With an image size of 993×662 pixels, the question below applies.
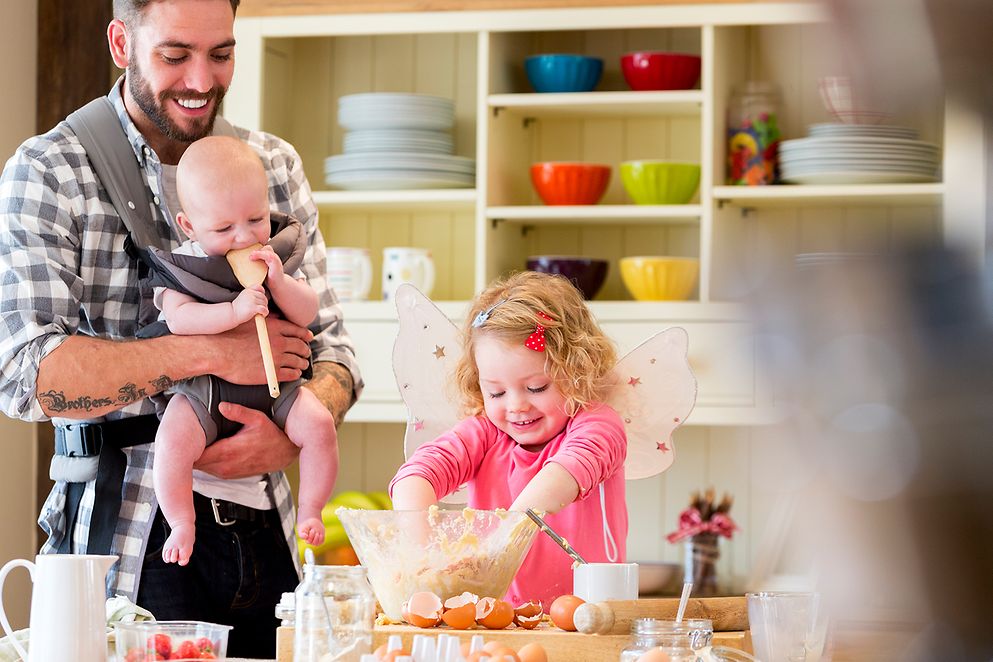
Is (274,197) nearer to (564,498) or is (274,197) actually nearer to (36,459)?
(564,498)

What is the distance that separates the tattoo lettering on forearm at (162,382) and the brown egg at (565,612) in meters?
0.67

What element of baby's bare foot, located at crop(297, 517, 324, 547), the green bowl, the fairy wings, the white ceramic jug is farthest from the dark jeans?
the green bowl

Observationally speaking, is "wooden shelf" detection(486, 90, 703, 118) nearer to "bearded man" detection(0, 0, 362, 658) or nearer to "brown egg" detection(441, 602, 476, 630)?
"bearded man" detection(0, 0, 362, 658)

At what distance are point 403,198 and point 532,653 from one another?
209cm

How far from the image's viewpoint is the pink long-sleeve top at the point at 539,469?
5.53ft

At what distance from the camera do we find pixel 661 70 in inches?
119

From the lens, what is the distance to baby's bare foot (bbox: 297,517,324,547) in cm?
164

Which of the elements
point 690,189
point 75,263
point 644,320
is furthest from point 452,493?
point 690,189

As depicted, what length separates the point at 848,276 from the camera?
0.26m

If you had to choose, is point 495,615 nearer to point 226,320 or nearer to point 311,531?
point 311,531

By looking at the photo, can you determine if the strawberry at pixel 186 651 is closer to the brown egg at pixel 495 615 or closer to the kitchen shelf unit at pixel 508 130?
the brown egg at pixel 495 615

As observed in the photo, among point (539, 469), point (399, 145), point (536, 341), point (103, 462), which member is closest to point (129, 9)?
point (103, 462)

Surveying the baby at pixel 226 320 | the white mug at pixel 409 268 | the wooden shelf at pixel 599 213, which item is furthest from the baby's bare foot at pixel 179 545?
the wooden shelf at pixel 599 213

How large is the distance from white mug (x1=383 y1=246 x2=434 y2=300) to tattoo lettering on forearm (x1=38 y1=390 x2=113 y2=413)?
1498 millimetres
